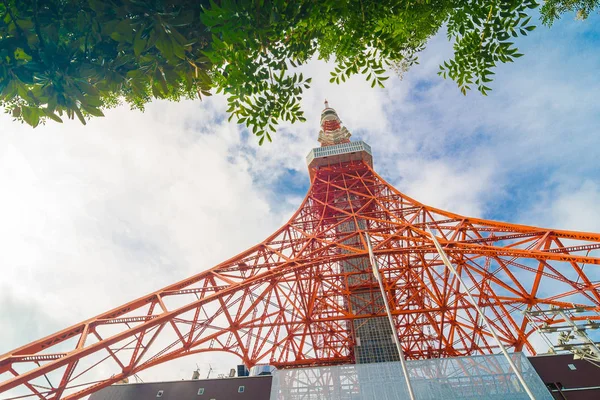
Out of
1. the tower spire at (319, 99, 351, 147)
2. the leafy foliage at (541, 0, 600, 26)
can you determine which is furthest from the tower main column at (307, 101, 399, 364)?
the leafy foliage at (541, 0, 600, 26)

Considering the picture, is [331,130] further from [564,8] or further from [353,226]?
[564,8]

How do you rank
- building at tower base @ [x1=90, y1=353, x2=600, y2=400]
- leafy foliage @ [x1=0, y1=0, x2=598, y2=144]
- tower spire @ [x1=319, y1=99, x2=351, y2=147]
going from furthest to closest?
1. tower spire @ [x1=319, y1=99, x2=351, y2=147]
2. building at tower base @ [x1=90, y1=353, x2=600, y2=400]
3. leafy foliage @ [x1=0, y1=0, x2=598, y2=144]

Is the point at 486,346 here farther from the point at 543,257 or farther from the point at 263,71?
the point at 263,71

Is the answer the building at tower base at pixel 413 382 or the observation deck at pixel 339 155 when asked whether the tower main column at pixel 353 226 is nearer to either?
the observation deck at pixel 339 155

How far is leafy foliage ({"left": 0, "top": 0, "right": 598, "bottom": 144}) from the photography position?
207 centimetres

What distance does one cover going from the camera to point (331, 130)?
27.7 meters

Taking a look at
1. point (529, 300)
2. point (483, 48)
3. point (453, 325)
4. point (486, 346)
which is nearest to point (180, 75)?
point (483, 48)

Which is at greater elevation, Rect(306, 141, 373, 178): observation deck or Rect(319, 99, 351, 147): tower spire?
Rect(319, 99, 351, 147): tower spire

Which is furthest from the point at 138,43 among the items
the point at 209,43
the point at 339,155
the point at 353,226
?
the point at 339,155

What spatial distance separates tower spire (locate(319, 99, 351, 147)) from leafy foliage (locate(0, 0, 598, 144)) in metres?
23.6

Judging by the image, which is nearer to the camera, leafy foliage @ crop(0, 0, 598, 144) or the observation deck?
leafy foliage @ crop(0, 0, 598, 144)

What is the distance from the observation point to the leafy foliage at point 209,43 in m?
2.07

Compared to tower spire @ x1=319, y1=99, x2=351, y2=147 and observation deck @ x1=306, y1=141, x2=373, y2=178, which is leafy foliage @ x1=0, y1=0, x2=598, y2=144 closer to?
observation deck @ x1=306, y1=141, x2=373, y2=178

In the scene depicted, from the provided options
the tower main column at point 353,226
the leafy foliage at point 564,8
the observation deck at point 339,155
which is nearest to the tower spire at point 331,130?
the tower main column at point 353,226
